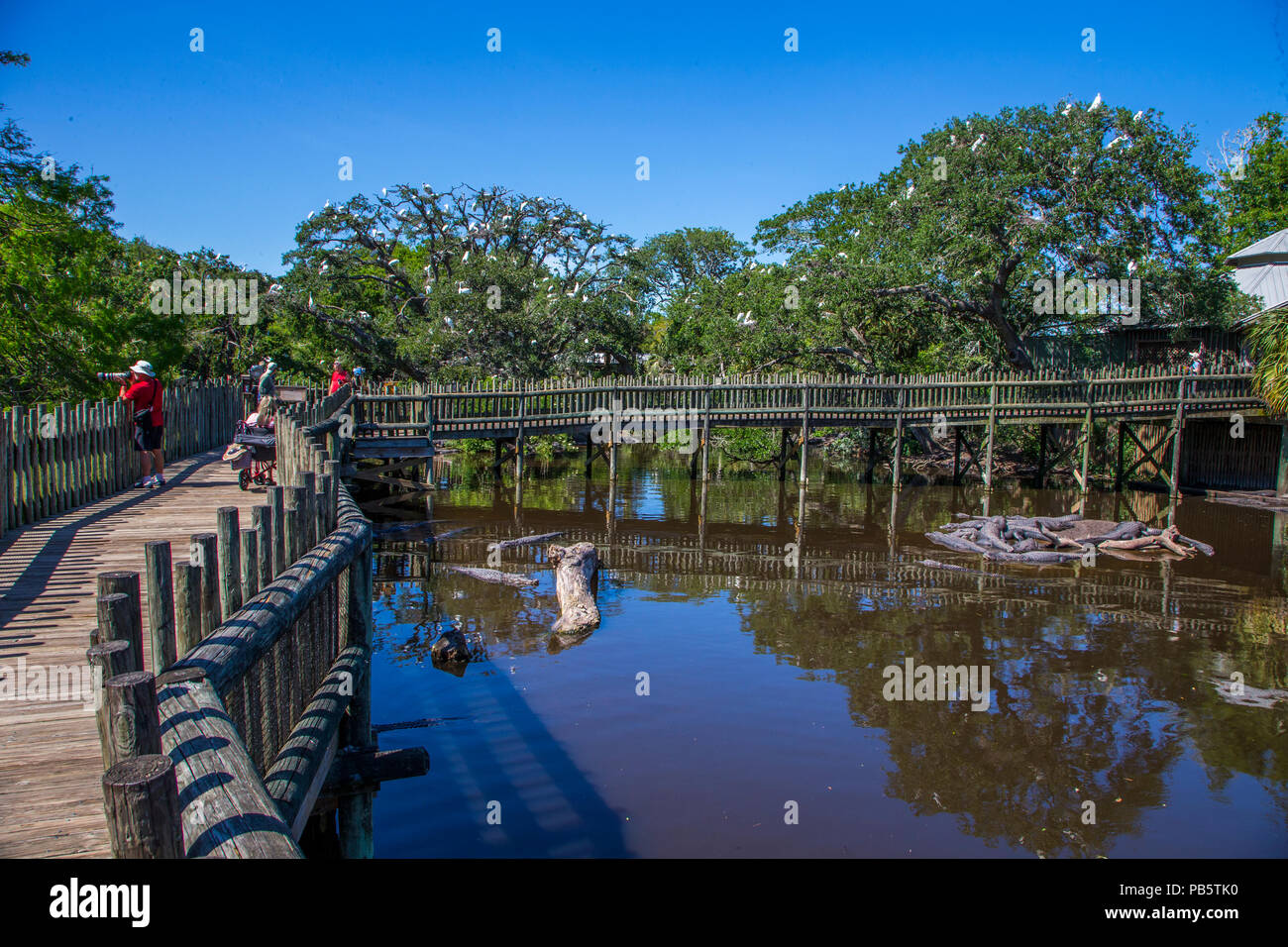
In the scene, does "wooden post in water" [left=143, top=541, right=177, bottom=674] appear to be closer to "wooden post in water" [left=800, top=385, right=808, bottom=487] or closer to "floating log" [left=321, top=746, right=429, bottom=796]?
"floating log" [left=321, top=746, right=429, bottom=796]

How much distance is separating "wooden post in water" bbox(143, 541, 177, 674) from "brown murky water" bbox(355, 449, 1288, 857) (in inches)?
121

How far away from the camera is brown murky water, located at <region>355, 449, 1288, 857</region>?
6.11m

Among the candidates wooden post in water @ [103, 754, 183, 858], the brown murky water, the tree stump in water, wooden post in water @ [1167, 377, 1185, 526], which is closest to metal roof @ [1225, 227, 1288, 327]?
wooden post in water @ [1167, 377, 1185, 526]

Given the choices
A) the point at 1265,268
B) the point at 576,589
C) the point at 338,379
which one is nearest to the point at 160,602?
the point at 576,589

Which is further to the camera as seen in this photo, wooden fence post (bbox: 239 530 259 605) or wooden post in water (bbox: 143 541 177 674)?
wooden fence post (bbox: 239 530 259 605)

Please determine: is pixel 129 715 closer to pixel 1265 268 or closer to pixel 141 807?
pixel 141 807

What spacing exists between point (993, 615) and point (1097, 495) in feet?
50.5

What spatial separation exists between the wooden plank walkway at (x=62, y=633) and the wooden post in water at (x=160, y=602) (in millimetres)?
584

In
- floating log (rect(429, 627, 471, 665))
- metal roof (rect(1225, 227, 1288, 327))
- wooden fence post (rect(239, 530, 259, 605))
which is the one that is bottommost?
floating log (rect(429, 627, 471, 665))

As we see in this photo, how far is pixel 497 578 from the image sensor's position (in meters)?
13.0

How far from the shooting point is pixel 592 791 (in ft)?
21.4

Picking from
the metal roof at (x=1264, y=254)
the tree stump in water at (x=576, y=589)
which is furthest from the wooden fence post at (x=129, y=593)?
the metal roof at (x=1264, y=254)
